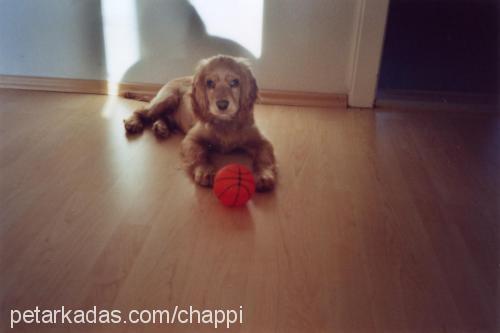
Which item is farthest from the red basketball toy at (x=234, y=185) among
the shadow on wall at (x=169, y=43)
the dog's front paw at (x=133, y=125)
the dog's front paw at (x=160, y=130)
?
the shadow on wall at (x=169, y=43)

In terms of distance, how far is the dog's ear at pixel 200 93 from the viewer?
2.36 m

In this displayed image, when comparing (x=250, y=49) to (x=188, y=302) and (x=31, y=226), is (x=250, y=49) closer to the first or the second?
(x=31, y=226)

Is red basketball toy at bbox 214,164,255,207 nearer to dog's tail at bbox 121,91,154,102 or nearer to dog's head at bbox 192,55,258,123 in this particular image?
dog's head at bbox 192,55,258,123

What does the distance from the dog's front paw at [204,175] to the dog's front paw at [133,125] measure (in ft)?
2.16

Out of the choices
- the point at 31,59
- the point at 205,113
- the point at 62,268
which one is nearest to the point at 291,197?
the point at 205,113

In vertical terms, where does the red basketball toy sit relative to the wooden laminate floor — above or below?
above

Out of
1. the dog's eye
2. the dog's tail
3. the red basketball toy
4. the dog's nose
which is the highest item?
the dog's eye

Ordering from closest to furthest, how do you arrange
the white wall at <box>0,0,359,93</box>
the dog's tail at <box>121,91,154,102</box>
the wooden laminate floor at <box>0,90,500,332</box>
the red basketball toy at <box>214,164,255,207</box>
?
the wooden laminate floor at <box>0,90,500,332</box> → the red basketball toy at <box>214,164,255,207</box> → the white wall at <box>0,0,359,93</box> → the dog's tail at <box>121,91,154,102</box>

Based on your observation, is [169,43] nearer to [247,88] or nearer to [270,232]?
[247,88]

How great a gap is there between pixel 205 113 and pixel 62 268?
1.08m

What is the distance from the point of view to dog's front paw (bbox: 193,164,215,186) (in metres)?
2.15

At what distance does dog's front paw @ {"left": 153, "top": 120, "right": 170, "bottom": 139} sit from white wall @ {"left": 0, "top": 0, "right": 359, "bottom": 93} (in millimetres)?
659

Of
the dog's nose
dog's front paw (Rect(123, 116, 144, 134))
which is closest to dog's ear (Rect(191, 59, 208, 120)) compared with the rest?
the dog's nose

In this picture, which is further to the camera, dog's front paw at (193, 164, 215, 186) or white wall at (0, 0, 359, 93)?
white wall at (0, 0, 359, 93)
